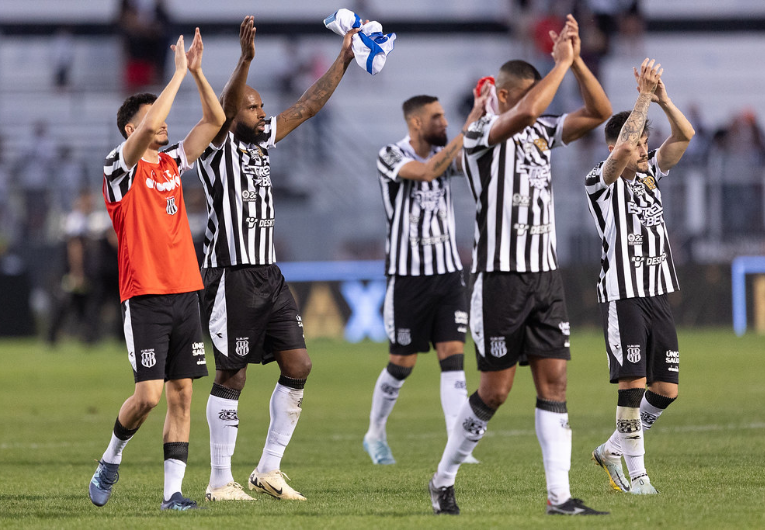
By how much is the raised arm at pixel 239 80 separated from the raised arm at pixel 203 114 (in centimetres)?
20

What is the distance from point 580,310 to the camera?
20203 millimetres

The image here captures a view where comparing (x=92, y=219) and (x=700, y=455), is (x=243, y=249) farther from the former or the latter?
(x=92, y=219)

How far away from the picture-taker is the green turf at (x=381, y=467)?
5500mm

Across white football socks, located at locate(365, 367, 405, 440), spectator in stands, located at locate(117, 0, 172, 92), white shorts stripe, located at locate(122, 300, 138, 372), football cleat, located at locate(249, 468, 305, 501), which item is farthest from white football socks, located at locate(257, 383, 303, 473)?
spectator in stands, located at locate(117, 0, 172, 92)

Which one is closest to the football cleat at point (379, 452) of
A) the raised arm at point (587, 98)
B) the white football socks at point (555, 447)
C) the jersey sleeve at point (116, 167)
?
the white football socks at point (555, 447)

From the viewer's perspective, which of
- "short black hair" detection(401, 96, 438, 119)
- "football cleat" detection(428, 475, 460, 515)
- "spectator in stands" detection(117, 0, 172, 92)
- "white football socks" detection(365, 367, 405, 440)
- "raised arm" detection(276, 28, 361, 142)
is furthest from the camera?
"spectator in stands" detection(117, 0, 172, 92)

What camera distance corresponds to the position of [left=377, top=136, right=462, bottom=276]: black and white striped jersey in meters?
8.27

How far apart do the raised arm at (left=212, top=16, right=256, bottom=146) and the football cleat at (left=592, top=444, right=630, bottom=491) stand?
285cm

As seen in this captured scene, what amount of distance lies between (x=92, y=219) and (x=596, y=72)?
11.7 metres

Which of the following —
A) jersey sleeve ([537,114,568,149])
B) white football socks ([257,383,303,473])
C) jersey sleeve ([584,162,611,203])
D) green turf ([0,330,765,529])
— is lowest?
green turf ([0,330,765,529])

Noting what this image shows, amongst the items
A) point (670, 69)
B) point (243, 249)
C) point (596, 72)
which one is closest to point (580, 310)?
point (596, 72)

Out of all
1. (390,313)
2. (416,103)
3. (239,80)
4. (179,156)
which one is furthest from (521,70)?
(390,313)

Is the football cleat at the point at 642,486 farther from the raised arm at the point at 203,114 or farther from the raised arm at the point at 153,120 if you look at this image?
the raised arm at the point at 153,120

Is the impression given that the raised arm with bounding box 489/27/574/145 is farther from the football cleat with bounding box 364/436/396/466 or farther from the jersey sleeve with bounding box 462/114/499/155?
the football cleat with bounding box 364/436/396/466
